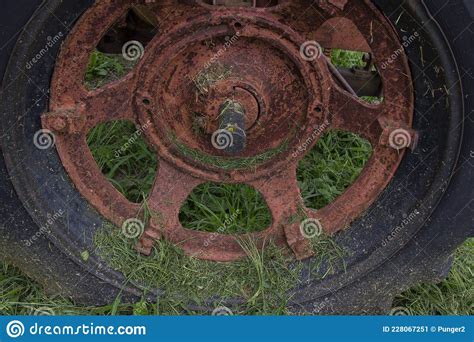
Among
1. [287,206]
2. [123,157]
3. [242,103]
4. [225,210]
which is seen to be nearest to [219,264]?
[287,206]

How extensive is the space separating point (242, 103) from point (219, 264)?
589mm

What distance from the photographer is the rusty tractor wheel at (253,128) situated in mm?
2275

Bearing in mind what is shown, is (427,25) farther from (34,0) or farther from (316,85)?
(34,0)

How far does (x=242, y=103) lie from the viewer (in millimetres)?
2385

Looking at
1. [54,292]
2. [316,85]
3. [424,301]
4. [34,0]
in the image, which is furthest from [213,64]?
[424,301]

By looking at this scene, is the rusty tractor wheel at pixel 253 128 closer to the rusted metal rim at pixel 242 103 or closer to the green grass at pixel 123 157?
the rusted metal rim at pixel 242 103

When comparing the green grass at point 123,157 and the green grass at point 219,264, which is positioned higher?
the green grass at point 123,157

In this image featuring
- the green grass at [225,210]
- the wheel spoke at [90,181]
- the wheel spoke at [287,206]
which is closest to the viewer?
the wheel spoke at [90,181]

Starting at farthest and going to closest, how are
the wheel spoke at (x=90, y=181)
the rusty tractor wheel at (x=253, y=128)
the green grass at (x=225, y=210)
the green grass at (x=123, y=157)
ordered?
the green grass at (x=123, y=157) → the green grass at (x=225, y=210) → the wheel spoke at (x=90, y=181) → the rusty tractor wheel at (x=253, y=128)

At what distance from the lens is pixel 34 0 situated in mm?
2166

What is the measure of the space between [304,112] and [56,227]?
2.84ft

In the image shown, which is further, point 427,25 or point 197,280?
point 197,280

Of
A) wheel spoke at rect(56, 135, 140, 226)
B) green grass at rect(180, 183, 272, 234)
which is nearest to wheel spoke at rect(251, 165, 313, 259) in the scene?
green grass at rect(180, 183, 272, 234)

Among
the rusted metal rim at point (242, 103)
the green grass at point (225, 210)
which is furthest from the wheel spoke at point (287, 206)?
the green grass at point (225, 210)
